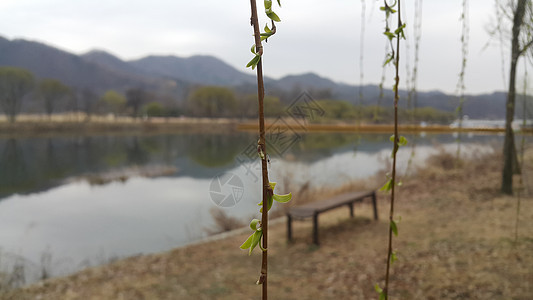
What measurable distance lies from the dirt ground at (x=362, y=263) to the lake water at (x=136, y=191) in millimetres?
1042

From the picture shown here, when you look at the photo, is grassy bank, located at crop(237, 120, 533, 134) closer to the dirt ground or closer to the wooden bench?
the dirt ground

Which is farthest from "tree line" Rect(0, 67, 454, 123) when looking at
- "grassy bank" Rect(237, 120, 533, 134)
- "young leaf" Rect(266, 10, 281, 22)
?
"young leaf" Rect(266, 10, 281, 22)

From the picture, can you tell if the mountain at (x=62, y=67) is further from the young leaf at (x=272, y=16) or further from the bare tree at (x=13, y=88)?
the young leaf at (x=272, y=16)

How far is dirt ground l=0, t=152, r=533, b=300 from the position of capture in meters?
2.63

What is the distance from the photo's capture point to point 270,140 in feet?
4.70

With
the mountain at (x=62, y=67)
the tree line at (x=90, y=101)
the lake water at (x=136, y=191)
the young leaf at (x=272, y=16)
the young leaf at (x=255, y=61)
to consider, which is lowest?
the lake water at (x=136, y=191)

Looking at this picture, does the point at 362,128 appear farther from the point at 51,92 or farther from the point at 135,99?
the point at 51,92

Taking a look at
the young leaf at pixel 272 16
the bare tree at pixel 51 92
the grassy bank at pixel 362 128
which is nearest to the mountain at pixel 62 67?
the bare tree at pixel 51 92

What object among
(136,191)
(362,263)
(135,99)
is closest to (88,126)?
(135,99)

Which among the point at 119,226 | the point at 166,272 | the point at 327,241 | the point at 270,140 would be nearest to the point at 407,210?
the point at 327,241

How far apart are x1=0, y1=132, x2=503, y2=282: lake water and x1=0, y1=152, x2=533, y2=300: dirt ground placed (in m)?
1.04

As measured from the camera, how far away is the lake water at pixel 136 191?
Answer: 6.27m

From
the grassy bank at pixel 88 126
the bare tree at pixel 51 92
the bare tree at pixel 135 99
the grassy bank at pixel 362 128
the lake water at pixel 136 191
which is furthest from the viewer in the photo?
the bare tree at pixel 135 99

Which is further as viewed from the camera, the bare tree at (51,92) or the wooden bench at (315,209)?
the bare tree at (51,92)
